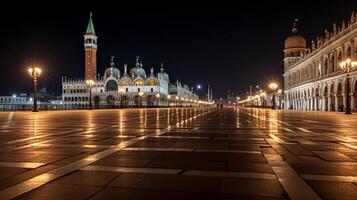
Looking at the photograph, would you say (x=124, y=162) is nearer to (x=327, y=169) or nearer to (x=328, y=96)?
(x=327, y=169)

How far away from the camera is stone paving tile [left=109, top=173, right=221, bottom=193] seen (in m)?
5.19

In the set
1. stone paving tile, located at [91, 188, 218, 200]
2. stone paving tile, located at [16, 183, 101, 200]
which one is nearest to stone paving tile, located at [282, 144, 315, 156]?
stone paving tile, located at [91, 188, 218, 200]

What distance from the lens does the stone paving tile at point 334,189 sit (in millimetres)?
4727

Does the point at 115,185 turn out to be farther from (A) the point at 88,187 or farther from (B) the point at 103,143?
(B) the point at 103,143

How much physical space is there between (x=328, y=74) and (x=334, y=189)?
60133mm

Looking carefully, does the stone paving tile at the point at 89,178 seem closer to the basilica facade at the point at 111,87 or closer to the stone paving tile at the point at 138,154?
the stone paving tile at the point at 138,154

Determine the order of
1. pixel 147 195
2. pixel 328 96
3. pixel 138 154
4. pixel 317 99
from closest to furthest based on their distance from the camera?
pixel 147 195
pixel 138 154
pixel 328 96
pixel 317 99

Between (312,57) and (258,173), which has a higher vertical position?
(312,57)

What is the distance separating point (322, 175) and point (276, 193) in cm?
167

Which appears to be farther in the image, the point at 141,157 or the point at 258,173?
the point at 141,157

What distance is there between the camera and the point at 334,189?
509cm

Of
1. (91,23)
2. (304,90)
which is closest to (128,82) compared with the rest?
(91,23)

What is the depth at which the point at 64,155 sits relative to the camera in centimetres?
827

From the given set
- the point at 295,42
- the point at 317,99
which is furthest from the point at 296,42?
the point at 317,99
